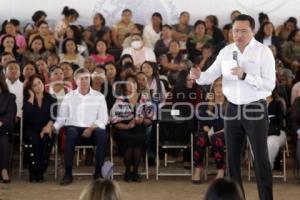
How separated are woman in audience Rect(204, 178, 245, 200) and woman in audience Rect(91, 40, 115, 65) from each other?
614 centimetres

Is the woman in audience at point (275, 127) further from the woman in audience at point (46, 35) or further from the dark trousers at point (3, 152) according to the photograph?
the woman in audience at point (46, 35)

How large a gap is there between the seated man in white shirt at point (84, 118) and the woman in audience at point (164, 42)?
247 centimetres

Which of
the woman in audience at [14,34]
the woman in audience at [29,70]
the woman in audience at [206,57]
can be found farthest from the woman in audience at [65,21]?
the woman in audience at [206,57]

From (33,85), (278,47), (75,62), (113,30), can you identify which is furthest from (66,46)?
(278,47)

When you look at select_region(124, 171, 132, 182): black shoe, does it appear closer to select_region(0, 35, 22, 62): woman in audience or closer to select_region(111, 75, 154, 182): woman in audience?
select_region(111, 75, 154, 182): woman in audience

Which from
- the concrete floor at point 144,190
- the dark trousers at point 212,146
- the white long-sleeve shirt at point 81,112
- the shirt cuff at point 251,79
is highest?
Answer: the shirt cuff at point 251,79

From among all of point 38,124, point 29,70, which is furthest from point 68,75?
point 38,124

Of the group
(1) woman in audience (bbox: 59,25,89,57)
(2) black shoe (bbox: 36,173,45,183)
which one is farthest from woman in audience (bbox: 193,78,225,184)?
(1) woman in audience (bbox: 59,25,89,57)

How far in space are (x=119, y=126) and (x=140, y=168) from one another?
677 mm

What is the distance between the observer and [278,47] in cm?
959

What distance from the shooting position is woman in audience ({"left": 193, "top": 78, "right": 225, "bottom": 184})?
7.00 m

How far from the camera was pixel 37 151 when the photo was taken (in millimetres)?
7070

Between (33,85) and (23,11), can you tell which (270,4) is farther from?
(33,85)

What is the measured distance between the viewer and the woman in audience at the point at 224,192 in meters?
2.91
